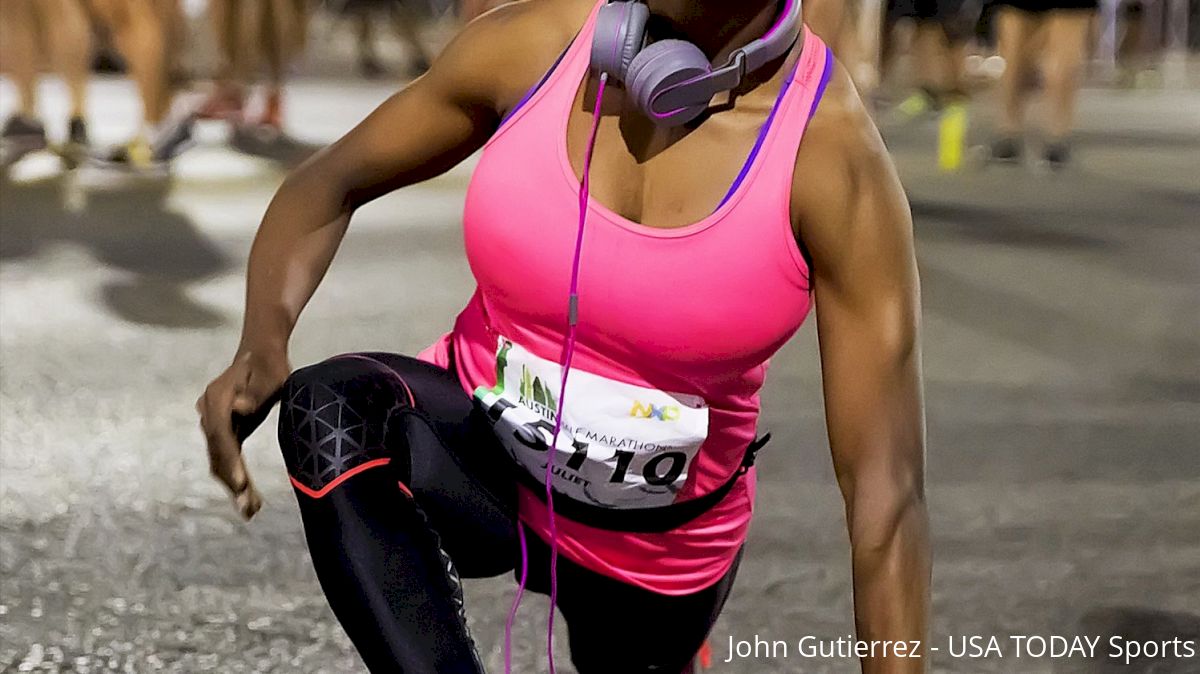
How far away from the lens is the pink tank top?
1495 mm

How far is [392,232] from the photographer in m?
5.73

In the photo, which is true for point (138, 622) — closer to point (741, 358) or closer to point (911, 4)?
point (741, 358)

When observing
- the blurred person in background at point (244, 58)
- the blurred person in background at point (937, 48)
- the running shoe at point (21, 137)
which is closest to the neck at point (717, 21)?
the running shoe at point (21, 137)

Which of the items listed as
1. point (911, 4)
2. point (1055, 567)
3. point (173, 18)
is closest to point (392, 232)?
point (173, 18)

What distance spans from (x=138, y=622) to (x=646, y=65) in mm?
1283

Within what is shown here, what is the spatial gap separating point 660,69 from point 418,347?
2.57 m

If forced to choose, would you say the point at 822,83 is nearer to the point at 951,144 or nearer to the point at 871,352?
the point at 871,352

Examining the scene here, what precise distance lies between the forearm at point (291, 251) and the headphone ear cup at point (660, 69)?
→ 1.31 feet

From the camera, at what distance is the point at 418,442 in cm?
167

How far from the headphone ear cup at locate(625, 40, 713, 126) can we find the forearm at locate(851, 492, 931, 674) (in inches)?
16.2

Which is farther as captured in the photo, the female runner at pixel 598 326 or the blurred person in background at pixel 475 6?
the blurred person in background at pixel 475 6

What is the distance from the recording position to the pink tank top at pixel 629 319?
1.50 m

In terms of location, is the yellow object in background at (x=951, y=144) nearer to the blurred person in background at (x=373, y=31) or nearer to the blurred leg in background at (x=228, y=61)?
the blurred leg in background at (x=228, y=61)

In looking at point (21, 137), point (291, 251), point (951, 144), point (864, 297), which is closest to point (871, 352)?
point (864, 297)
